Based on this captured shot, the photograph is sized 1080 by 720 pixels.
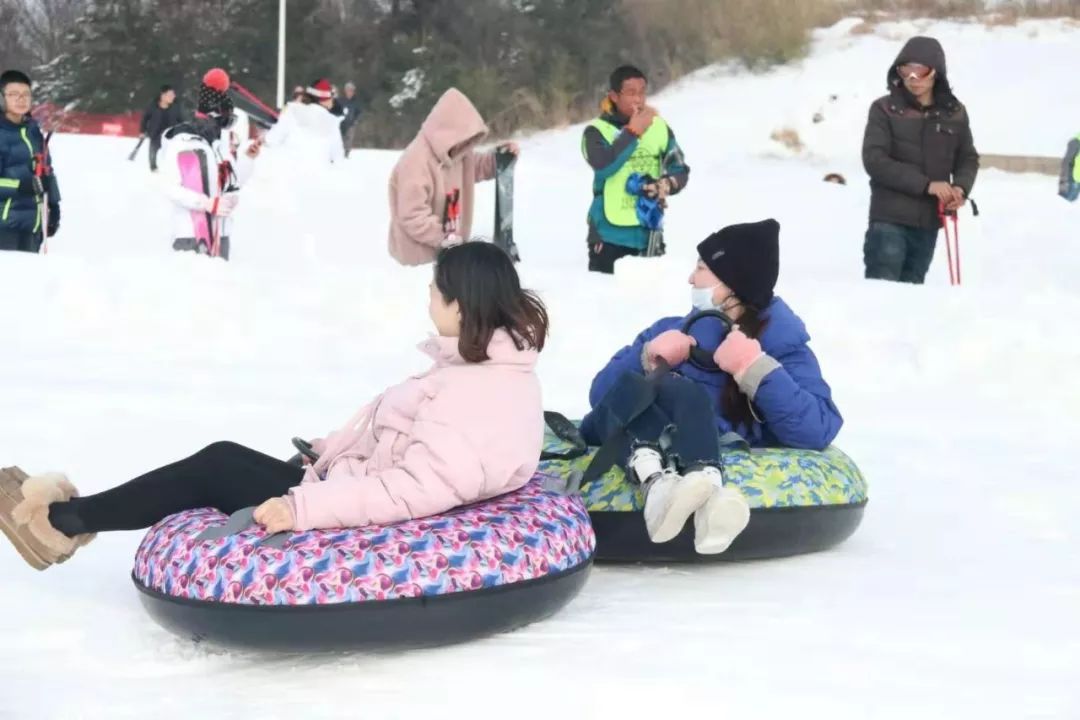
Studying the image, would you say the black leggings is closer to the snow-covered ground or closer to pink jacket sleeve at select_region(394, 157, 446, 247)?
the snow-covered ground

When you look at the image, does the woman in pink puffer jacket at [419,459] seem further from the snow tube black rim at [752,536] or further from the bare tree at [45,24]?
the bare tree at [45,24]

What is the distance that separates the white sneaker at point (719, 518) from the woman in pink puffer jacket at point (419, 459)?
53cm

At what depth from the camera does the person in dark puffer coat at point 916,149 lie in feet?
29.6

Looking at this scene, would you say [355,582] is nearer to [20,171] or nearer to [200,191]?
[200,191]

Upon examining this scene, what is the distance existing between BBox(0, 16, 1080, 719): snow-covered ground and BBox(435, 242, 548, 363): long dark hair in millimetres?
767

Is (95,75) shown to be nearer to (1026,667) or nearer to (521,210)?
(521,210)

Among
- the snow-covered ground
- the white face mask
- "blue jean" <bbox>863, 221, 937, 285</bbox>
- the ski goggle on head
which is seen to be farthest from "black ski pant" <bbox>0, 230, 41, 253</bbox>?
the white face mask

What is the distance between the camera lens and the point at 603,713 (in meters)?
3.79

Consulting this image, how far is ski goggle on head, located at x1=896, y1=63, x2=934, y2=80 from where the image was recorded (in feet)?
29.4

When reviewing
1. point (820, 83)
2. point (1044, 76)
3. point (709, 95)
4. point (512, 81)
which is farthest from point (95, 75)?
point (1044, 76)

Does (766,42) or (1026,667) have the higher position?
(766,42)

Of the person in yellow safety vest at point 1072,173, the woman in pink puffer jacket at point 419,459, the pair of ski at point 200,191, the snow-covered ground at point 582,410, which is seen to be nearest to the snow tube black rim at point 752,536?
the snow-covered ground at point 582,410

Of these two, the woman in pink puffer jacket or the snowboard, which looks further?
the snowboard

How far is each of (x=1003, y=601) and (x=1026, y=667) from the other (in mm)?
683
